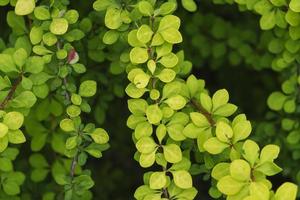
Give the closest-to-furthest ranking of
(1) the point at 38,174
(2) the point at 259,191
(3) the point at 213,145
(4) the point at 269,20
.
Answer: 1. (2) the point at 259,191
2. (3) the point at 213,145
3. (4) the point at 269,20
4. (1) the point at 38,174

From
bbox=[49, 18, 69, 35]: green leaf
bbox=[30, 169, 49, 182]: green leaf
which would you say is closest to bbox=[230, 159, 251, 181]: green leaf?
bbox=[49, 18, 69, 35]: green leaf

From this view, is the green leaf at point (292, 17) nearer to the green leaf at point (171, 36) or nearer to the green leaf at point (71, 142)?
the green leaf at point (171, 36)

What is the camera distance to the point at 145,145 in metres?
1.41

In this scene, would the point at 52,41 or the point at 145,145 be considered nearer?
the point at 145,145

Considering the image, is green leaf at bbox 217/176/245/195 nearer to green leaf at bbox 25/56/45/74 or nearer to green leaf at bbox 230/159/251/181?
green leaf at bbox 230/159/251/181

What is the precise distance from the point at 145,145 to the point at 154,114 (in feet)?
0.23

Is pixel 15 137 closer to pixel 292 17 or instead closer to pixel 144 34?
pixel 144 34

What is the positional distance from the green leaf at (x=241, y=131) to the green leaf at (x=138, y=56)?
0.86 feet

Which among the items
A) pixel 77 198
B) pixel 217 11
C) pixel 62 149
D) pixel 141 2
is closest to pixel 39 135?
pixel 62 149

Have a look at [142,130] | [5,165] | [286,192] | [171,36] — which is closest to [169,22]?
[171,36]

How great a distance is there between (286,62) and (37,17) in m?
0.69

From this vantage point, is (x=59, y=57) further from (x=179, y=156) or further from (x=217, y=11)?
(x=217, y=11)

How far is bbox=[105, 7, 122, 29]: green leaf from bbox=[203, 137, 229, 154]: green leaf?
1.24ft

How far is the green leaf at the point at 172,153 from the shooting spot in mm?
1406
